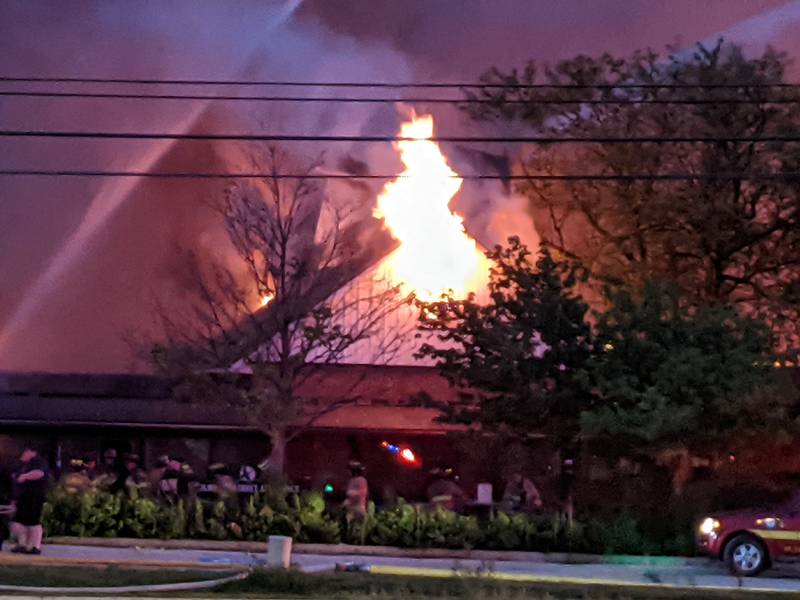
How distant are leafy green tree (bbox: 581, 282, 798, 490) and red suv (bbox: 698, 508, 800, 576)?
194 centimetres

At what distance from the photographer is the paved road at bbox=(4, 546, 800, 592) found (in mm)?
16316

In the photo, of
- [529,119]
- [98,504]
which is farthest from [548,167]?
[98,504]

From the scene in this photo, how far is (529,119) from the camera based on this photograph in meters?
26.0

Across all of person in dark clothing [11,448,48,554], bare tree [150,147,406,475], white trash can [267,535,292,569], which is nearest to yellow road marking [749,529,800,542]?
white trash can [267,535,292,569]

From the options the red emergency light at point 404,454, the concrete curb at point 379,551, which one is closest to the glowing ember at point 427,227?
the red emergency light at point 404,454

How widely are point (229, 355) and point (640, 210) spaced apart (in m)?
9.29

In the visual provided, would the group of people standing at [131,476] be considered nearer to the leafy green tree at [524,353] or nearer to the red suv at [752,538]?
the leafy green tree at [524,353]

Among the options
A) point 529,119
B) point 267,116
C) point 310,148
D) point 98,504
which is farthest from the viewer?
point 267,116

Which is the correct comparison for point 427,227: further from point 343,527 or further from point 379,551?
point 379,551

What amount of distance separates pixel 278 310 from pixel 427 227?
288 inches

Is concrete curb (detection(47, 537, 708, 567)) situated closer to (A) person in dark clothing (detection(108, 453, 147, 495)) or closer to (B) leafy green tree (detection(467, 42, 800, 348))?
(A) person in dark clothing (detection(108, 453, 147, 495))

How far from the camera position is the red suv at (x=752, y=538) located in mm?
17312

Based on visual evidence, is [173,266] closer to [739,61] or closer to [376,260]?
[376,260]

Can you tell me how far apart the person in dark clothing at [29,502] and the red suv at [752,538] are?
1017 centimetres
